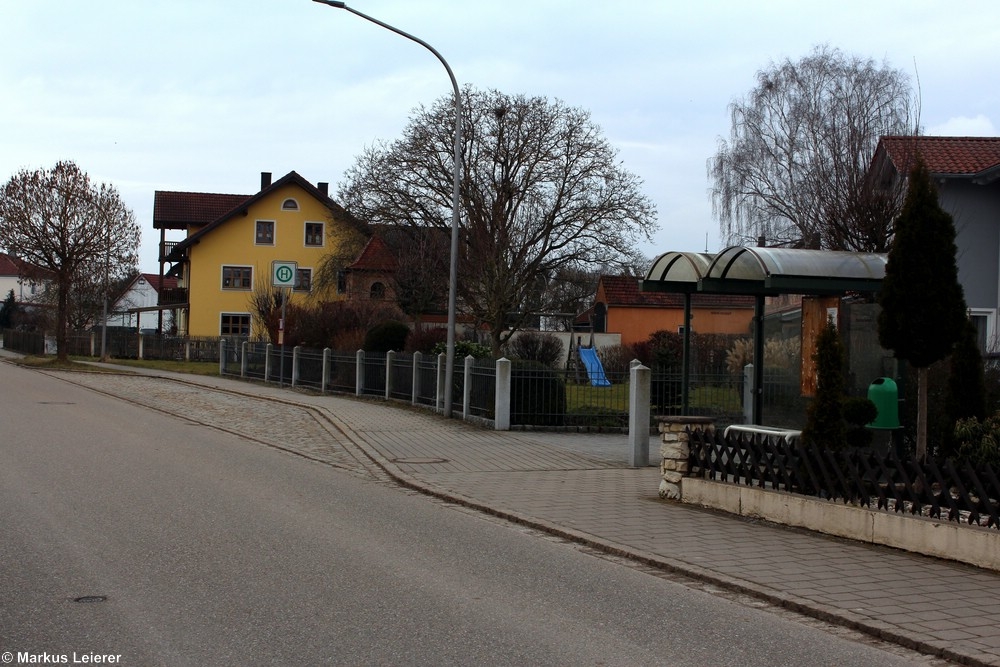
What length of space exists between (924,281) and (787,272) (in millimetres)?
2639

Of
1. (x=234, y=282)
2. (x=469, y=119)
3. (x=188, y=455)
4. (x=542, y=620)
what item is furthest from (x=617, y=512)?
(x=234, y=282)

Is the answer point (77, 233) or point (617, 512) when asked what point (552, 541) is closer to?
point (617, 512)

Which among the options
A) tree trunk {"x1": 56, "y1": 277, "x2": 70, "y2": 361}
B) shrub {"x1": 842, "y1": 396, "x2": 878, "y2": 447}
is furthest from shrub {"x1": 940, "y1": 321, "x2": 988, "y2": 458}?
tree trunk {"x1": 56, "y1": 277, "x2": 70, "y2": 361}

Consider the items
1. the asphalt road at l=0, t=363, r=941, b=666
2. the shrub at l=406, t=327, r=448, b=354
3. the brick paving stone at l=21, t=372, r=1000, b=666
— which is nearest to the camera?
the asphalt road at l=0, t=363, r=941, b=666

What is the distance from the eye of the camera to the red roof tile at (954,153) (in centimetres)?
2200

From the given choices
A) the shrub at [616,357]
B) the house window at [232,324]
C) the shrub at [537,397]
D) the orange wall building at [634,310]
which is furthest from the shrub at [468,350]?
the house window at [232,324]

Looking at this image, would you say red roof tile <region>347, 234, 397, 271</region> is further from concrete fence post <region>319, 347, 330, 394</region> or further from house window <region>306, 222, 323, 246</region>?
concrete fence post <region>319, 347, 330, 394</region>

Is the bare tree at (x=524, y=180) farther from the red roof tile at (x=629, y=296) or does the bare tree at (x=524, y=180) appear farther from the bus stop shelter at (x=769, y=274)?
the bus stop shelter at (x=769, y=274)

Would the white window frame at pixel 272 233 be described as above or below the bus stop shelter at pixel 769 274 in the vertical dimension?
above

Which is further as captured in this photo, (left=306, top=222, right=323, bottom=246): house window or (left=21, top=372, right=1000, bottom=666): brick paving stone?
(left=306, top=222, right=323, bottom=246): house window

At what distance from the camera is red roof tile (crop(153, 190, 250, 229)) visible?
65062 millimetres

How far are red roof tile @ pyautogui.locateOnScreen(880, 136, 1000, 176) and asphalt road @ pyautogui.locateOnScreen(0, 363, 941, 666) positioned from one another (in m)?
15.3

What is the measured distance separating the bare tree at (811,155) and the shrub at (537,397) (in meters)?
7.91

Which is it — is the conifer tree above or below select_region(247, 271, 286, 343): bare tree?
below
